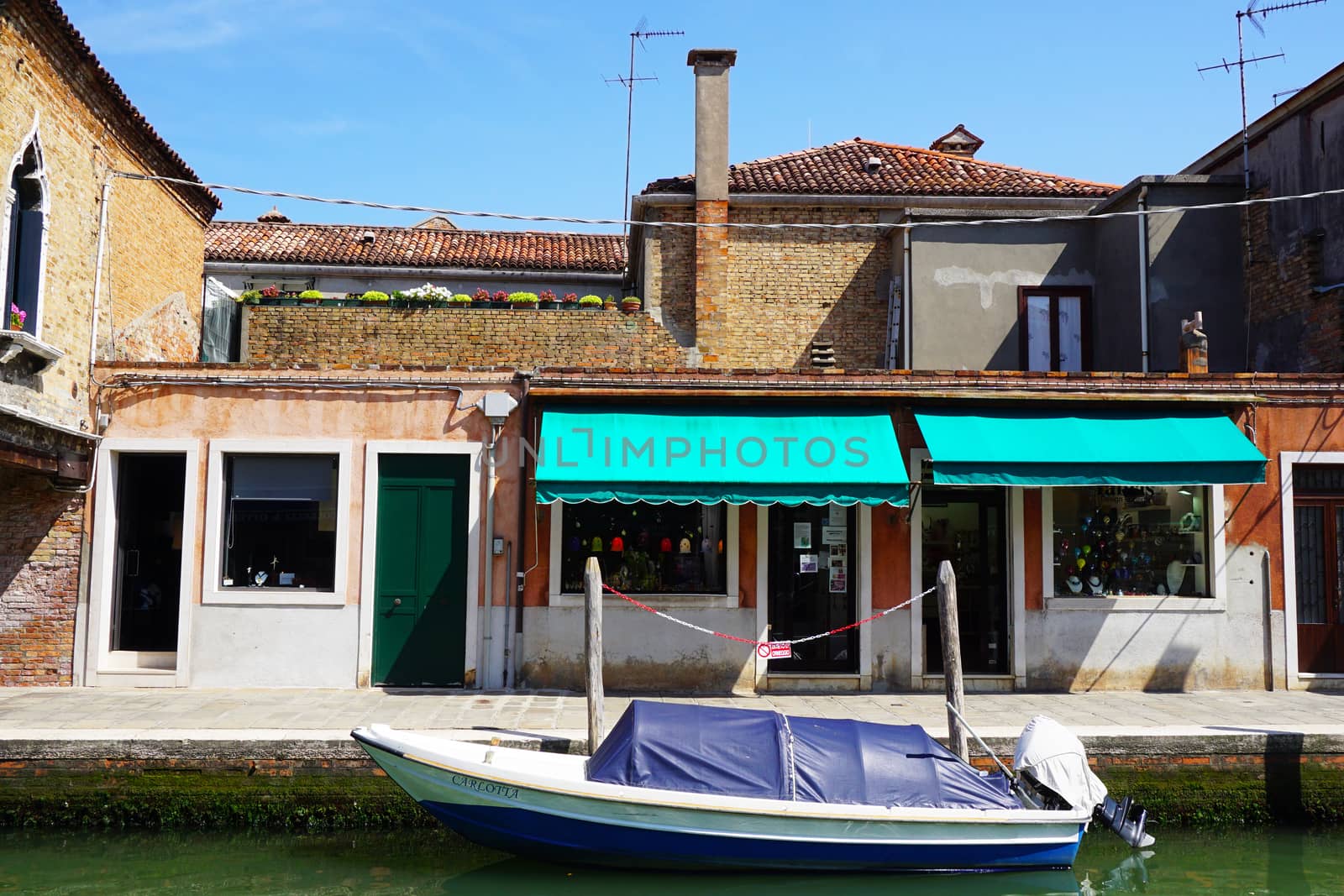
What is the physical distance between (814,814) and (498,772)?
227 cm

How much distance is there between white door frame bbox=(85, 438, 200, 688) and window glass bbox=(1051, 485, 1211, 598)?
9316 millimetres

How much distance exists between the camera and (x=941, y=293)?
57.0 ft

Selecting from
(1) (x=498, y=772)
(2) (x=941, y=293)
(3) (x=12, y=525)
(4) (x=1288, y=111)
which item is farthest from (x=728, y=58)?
(1) (x=498, y=772)

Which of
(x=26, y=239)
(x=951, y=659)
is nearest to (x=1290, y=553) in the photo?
(x=951, y=659)

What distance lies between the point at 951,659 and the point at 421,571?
220 inches

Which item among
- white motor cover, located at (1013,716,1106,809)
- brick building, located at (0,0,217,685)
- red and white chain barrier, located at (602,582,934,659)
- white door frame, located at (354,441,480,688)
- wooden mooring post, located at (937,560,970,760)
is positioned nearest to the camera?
white motor cover, located at (1013,716,1106,809)

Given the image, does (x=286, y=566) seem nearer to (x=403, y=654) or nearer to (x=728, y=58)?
(x=403, y=654)

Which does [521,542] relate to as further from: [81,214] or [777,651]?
[81,214]

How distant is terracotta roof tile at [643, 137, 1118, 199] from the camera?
1848 centimetres

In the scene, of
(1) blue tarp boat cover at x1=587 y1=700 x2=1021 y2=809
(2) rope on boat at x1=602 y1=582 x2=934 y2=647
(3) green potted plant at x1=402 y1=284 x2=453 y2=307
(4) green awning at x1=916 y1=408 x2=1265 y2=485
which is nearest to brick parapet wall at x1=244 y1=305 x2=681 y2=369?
(3) green potted plant at x1=402 y1=284 x2=453 y2=307

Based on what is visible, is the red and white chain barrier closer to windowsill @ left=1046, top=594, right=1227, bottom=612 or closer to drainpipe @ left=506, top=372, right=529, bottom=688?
drainpipe @ left=506, top=372, right=529, bottom=688

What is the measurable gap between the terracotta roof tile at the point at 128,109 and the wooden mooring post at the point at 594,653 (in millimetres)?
7019

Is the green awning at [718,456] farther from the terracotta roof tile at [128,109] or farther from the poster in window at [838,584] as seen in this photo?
the terracotta roof tile at [128,109]

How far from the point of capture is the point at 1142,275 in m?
16.2
